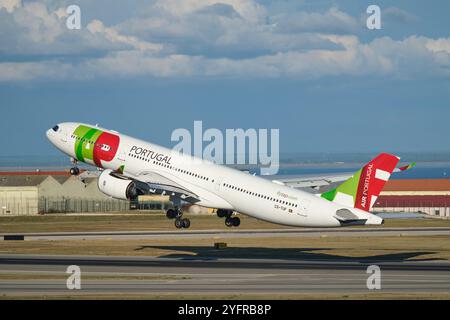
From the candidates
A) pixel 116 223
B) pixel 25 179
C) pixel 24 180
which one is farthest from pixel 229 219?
pixel 25 179

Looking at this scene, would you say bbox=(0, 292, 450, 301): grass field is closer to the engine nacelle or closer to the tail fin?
the tail fin

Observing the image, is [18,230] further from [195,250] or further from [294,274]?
[294,274]

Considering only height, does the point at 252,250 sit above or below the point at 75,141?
below

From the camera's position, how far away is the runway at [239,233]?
111 metres

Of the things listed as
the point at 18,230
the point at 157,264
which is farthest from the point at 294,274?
the point at 18,230

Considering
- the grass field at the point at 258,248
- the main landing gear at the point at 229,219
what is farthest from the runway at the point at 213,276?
the main landing gear at the point at 229,219

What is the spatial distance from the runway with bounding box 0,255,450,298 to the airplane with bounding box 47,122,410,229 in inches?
157

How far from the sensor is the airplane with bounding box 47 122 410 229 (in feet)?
258

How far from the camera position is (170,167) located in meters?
87.8

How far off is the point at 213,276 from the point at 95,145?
25.0 meters

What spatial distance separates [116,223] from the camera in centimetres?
14012

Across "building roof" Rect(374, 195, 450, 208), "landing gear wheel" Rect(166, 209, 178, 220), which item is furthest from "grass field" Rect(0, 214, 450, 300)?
"building roof" Rect(374, 195, 450, 208)
